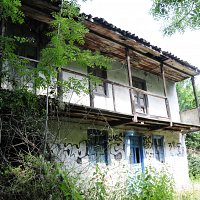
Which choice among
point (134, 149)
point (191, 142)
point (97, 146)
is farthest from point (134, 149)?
point (191, 142)

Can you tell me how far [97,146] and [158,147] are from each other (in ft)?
12.7

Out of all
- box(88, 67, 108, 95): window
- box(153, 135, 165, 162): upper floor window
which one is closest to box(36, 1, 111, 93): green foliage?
box(88, 67, 108, 95): window

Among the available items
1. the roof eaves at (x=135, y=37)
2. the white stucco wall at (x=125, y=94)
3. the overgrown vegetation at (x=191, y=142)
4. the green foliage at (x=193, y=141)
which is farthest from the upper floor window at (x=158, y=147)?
the green foliage at (x=193, y=141)

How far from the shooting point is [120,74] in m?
11.9

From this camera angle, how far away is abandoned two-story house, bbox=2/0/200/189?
8.23m

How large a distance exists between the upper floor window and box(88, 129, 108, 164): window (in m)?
3.03

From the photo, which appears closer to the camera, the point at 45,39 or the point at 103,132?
the point at 45,39

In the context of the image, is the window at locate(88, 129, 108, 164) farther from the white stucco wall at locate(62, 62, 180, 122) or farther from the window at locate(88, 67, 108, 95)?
the window at locate(88, 67, 108, 95)

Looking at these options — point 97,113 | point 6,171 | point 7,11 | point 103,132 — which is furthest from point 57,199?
point 103,132

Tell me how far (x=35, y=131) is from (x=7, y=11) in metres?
2.38

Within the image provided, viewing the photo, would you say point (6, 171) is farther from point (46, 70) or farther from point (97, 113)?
point (97, 113)

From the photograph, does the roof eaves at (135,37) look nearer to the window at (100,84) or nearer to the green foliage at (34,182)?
the window at (100,84)

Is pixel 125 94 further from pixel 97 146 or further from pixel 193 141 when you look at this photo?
pixel 193 141

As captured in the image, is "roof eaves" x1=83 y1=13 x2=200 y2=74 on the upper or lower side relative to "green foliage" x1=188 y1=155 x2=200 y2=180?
upper
